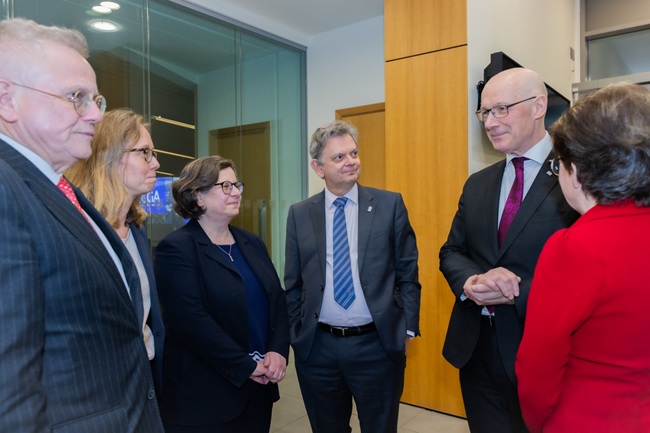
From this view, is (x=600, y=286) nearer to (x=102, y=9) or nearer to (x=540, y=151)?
(x=540, y=151)

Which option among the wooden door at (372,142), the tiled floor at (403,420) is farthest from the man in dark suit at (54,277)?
the wooden door at (372,142)

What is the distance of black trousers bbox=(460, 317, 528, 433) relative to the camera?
173 centimetres

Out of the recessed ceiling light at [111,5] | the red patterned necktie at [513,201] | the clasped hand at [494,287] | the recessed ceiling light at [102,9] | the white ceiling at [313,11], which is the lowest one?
the clasped hand at [494,287]

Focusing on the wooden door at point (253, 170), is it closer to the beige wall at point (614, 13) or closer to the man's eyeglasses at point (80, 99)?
the man's eyeglasses at point (80, 99)

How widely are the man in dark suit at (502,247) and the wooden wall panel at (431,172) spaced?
1636 mm

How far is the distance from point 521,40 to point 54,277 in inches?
182

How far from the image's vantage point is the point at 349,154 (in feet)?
7.60

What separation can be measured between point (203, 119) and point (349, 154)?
123 inches

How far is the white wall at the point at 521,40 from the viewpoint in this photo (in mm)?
3596

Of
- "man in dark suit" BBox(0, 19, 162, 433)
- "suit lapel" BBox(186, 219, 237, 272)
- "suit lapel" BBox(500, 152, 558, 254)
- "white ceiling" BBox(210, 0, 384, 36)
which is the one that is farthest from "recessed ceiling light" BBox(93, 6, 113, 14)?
"suit lapel" BBox(500, 152, 558, 254)

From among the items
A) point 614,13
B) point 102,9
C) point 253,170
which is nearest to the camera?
point 102,9

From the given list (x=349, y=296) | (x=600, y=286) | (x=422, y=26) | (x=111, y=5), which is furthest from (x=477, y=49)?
(x=111, y=5)

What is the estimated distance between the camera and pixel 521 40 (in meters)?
4.41

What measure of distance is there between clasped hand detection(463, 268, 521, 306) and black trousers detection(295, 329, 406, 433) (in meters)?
0.63
